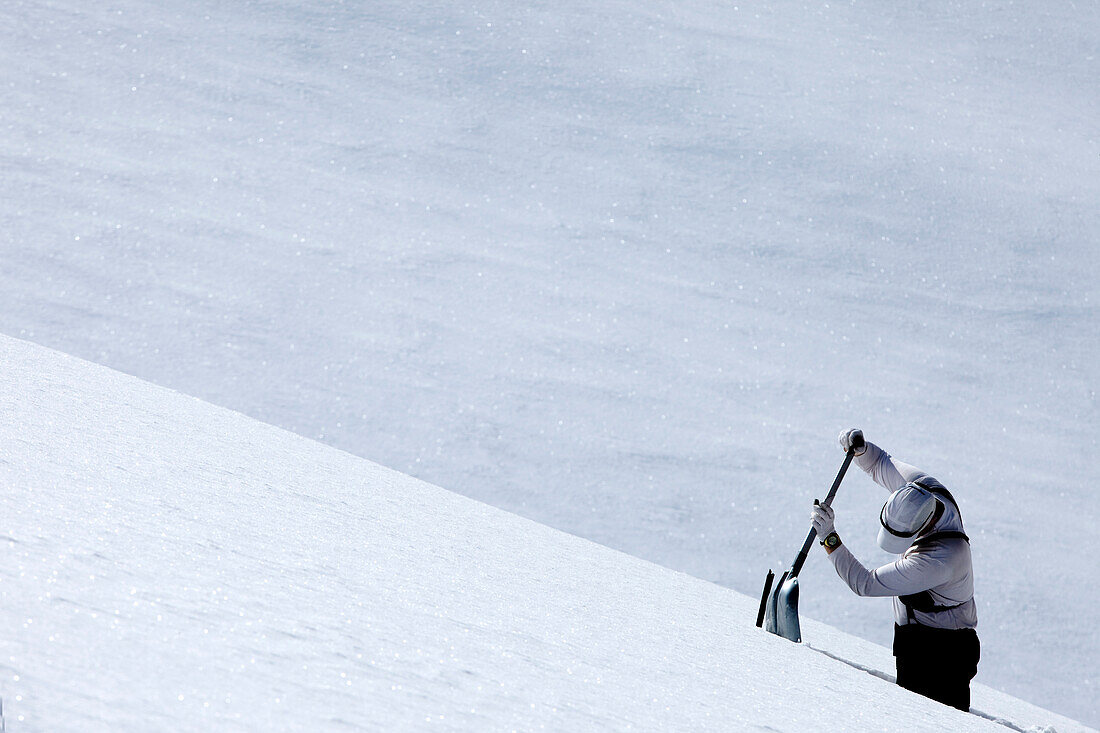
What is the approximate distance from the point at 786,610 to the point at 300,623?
6.44 feet

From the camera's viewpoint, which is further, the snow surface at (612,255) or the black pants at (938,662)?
the snow surface at (612,255)

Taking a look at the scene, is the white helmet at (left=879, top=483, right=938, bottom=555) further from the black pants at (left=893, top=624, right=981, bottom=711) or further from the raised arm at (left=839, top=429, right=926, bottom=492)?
the raised arm at (left=839, top=429, right=926, bottom=492)

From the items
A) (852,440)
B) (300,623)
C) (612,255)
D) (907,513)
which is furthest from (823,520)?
(612,255)

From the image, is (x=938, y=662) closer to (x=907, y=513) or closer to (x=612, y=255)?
(x=907, y=513)

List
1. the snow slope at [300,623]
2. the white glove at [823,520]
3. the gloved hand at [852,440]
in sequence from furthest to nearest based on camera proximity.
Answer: the gloved hand at [852,440] < the white glove at [823,520] < the snow slope at [300,623]

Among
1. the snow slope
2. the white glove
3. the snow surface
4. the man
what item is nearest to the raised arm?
the man

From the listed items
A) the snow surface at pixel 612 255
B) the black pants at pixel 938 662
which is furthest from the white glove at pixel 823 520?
the snow surface at pixel 612 255

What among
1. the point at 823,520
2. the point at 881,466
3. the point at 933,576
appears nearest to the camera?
the point at 933,576

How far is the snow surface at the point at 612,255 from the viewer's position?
59.6ft

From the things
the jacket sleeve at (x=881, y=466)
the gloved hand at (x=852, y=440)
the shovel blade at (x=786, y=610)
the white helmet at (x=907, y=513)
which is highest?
the white helmet at (x=907, y=513)

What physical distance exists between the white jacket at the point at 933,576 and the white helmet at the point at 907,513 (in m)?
0.04

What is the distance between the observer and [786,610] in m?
2.75

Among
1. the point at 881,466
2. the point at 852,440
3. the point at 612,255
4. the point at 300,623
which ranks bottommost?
the point at 612,255

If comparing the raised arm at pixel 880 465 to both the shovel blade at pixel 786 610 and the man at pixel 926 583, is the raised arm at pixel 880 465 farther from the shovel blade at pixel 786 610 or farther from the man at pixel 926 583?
the shovel blade at pixel 786 610
